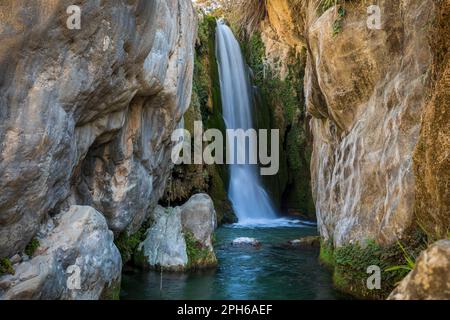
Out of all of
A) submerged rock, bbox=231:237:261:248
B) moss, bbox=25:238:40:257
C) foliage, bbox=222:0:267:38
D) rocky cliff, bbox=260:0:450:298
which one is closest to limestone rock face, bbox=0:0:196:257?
moss, bbox=25:238:40:257

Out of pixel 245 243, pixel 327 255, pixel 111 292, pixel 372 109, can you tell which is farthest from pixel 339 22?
pixel 111 292

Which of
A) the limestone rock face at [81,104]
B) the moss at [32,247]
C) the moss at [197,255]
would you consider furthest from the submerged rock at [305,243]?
the moss at [32,247]

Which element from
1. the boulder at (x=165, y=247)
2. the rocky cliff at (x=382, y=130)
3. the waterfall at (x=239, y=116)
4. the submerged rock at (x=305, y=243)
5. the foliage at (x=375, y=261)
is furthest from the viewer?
the waterfall at (x=239, y=116)

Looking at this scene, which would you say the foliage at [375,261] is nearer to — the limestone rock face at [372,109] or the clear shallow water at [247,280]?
the limestone rock face at [372,109]

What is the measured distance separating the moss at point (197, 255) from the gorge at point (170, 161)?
0.03 m

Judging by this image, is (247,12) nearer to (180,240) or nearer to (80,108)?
(180,240)

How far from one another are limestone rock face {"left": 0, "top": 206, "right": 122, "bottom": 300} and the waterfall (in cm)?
1330

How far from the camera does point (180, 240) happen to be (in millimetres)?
10977

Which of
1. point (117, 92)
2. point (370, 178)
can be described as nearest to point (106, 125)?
point (117, 92)

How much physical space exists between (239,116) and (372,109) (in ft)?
46.5

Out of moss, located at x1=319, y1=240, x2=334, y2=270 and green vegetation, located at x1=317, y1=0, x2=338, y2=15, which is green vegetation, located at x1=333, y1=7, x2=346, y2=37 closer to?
green vegetation, located at x1=317, y1=0, x2=338, y2=15

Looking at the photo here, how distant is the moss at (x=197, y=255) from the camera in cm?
1080

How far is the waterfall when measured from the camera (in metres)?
21.6
